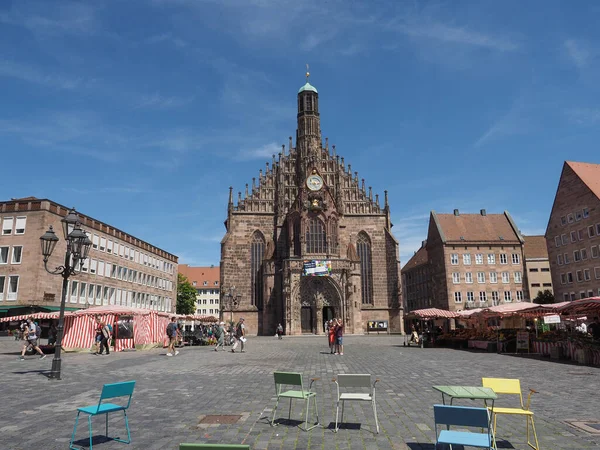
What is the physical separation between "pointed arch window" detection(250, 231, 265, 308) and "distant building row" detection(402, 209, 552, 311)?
23.9 m

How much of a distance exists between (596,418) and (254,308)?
44.6 meters

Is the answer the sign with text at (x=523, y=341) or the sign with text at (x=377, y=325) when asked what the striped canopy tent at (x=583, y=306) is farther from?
the sign with text at (x=377, y=325)

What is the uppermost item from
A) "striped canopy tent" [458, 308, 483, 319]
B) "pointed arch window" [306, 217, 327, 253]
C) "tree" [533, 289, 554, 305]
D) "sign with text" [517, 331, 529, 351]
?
"pointed arch window" [306, 217, 327, 253]

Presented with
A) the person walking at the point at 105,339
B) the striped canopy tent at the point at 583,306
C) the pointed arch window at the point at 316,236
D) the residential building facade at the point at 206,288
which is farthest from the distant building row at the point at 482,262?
the residential building facade at the point at 206,288

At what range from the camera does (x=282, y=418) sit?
320 inches

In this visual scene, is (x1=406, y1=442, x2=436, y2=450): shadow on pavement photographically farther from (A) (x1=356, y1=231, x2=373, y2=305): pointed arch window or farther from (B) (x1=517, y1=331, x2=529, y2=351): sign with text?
(A) (x1=356, y1=231, x2=373, y2=305): pointed arch window

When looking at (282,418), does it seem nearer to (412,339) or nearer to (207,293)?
(412,339)

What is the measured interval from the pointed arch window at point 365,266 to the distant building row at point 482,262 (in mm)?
12107

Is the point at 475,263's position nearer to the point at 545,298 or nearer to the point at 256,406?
the point at 545,298

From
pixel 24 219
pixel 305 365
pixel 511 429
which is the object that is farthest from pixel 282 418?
pixel 24 219

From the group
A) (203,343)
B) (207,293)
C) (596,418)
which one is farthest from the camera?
(207,293)

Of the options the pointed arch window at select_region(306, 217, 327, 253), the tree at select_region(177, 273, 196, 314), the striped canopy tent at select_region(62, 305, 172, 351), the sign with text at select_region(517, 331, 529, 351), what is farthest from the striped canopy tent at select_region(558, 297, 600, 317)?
the tree at select_region(177, 273, 196, 314)

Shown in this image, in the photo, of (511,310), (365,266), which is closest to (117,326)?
(511,310)

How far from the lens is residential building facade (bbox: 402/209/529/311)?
58438 mm
